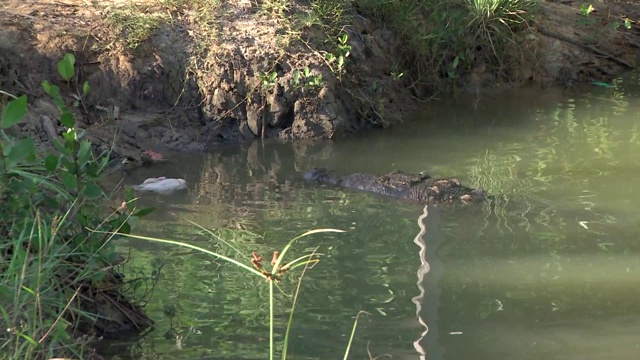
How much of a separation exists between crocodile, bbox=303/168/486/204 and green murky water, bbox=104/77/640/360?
0.12m

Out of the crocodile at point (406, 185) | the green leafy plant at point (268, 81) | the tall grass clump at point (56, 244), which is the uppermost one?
the tall grass clump at point (56, 244)

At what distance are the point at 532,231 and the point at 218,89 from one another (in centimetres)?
413

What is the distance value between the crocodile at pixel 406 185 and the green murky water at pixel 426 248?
4.7 inches

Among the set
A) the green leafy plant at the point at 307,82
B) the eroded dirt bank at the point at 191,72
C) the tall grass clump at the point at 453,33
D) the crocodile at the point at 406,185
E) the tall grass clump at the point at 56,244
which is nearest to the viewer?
the tall grass clump at the point at 56,244

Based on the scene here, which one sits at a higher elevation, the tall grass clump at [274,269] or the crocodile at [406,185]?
the tall grass clump at [274,269]

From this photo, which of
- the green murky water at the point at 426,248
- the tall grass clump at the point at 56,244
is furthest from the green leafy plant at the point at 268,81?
the tall grass clump at the point at 56,244

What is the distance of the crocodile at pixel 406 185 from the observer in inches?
302

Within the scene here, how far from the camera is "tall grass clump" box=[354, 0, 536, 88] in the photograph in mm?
11351

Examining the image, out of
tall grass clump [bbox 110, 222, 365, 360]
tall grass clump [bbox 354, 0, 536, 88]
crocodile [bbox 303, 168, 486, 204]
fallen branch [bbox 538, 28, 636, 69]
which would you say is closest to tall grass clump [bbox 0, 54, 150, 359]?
tall grass clump [bbox 110, 222, 365, 360]

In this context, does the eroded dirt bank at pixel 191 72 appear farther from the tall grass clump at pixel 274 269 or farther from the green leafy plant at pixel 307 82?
the tall grass clump at pixel 274 269

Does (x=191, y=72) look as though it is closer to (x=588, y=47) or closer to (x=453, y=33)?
(x=453, y=33)

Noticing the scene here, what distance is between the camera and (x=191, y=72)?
33.0 ft

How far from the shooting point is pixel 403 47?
447 inches

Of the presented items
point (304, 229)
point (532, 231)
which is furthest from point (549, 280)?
point (304, 229)
